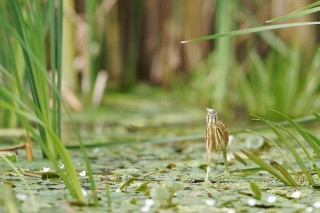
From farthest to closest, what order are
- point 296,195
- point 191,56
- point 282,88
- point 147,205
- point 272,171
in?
point 191,56, point 282,88, point 272,171, point 296,195, point 147,205

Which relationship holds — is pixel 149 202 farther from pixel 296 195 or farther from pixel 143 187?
pixel 296 195

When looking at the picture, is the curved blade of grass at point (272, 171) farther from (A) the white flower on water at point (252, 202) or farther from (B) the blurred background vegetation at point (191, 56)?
(B) the blurred background vegetation at point (191, 56)

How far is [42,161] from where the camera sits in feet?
7.67

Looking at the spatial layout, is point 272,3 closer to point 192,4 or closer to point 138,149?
point 192,4

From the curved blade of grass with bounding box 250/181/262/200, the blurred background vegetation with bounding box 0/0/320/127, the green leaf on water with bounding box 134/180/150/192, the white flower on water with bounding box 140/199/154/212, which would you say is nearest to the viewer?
the white flower on water with bounding box 140/199/154/212

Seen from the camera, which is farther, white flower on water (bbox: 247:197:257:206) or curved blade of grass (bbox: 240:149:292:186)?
curved blade of grass (bbox: 240:149:292:186)

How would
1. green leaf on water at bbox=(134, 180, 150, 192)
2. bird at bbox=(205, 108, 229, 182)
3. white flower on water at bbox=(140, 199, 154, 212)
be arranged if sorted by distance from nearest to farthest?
white flower on water at bbox=(140, 199, 154, 212), green leaf on water at bbox=(134, 180, 150, 192), bird at bbox=(205, 108, 229, 182)

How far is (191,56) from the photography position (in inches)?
228

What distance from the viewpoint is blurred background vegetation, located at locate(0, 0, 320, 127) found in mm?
4141

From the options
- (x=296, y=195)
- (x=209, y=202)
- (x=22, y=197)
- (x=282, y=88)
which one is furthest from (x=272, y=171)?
(x=282, y=88)

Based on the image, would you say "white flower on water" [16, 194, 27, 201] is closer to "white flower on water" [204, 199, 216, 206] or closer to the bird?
"white flower on water" [204, 199, 216, 206]

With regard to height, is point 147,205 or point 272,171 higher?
point 272,171

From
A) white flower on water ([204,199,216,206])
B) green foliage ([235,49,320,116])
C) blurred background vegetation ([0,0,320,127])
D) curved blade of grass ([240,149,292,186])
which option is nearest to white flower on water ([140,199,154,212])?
white flower on water ([204,199,216,206])

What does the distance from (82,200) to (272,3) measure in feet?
13.2
